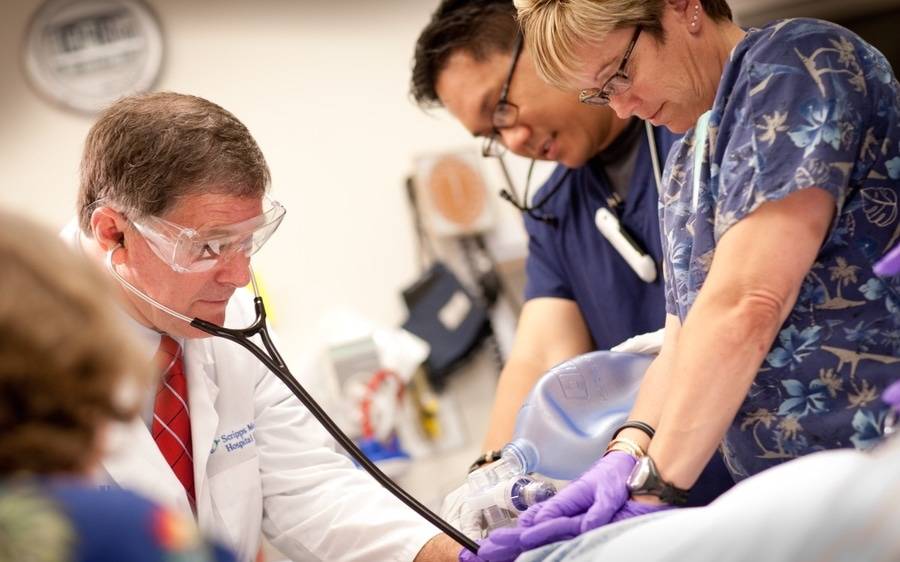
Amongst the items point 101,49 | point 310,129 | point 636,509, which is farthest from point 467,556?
point 101,49

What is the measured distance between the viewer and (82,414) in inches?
31.5

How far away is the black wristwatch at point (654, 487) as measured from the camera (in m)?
1.30

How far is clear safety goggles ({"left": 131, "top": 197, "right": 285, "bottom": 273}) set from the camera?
5.41 ft

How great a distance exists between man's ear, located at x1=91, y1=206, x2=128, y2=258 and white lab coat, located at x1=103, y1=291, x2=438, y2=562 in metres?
0.27

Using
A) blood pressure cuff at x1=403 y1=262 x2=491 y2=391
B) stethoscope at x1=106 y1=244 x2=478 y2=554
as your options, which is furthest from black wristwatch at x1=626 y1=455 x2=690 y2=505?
blood pressure cuff at x1=403 y1=262 x2=491 y2=391

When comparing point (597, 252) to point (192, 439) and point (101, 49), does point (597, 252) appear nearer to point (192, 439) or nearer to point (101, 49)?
point (192, 439)

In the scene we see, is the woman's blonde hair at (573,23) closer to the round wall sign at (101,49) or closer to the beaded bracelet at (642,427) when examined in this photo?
the beaded bracelet at (642,427)

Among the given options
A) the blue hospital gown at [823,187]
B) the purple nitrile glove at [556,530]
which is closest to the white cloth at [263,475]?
the purple nitrile glove at [556,530]

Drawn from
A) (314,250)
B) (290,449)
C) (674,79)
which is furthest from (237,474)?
(314,250)

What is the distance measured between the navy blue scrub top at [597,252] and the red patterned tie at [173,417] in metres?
0.80

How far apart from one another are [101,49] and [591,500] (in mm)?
2770

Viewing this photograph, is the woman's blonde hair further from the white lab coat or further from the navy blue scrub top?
the white lab coat

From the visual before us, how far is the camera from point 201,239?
1.66m

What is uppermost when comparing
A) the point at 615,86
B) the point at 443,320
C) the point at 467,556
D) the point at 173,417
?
the point at 615,86
